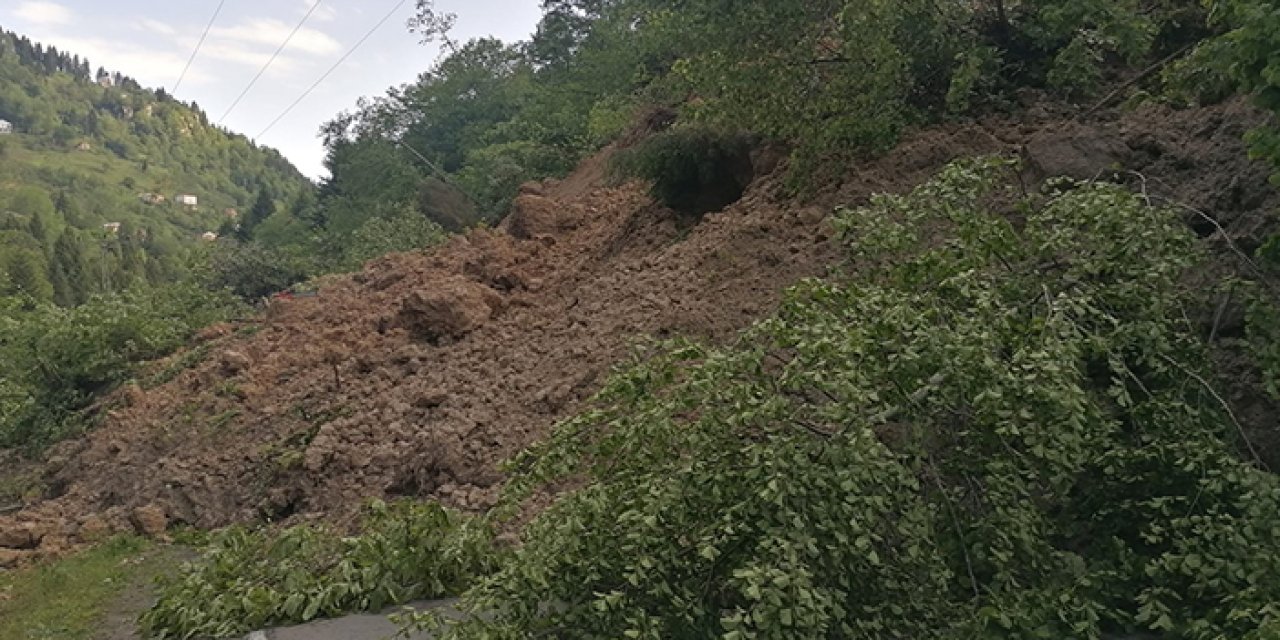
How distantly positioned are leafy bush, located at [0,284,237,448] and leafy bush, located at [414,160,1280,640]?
37.8ft

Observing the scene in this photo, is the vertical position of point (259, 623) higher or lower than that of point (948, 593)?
higher

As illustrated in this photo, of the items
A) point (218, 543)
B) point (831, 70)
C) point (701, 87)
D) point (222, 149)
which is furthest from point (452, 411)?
point (222, 149)

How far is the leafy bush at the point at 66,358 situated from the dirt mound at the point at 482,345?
2.12m

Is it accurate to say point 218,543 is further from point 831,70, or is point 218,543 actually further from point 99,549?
point 831,70

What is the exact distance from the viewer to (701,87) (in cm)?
828

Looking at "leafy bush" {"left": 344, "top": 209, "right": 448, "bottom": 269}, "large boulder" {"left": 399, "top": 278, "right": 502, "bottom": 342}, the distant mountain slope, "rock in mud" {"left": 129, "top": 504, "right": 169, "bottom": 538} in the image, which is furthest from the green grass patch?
the distant mountain slope

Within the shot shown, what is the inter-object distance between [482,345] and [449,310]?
2.77 feet

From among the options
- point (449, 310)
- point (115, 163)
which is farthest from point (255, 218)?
point (115, 163)

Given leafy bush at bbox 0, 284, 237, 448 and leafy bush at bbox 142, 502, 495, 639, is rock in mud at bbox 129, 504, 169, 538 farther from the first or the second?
leafy bush at bbox 0, 284, 237, 448

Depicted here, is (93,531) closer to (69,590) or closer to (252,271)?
(69,590)

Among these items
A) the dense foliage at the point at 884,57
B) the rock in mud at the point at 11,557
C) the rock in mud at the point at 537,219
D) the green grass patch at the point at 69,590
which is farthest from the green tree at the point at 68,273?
the dense foliage at the point at 884,57

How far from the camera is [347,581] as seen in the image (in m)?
4.85

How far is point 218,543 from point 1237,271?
572 cm

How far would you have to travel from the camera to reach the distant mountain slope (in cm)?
8719
